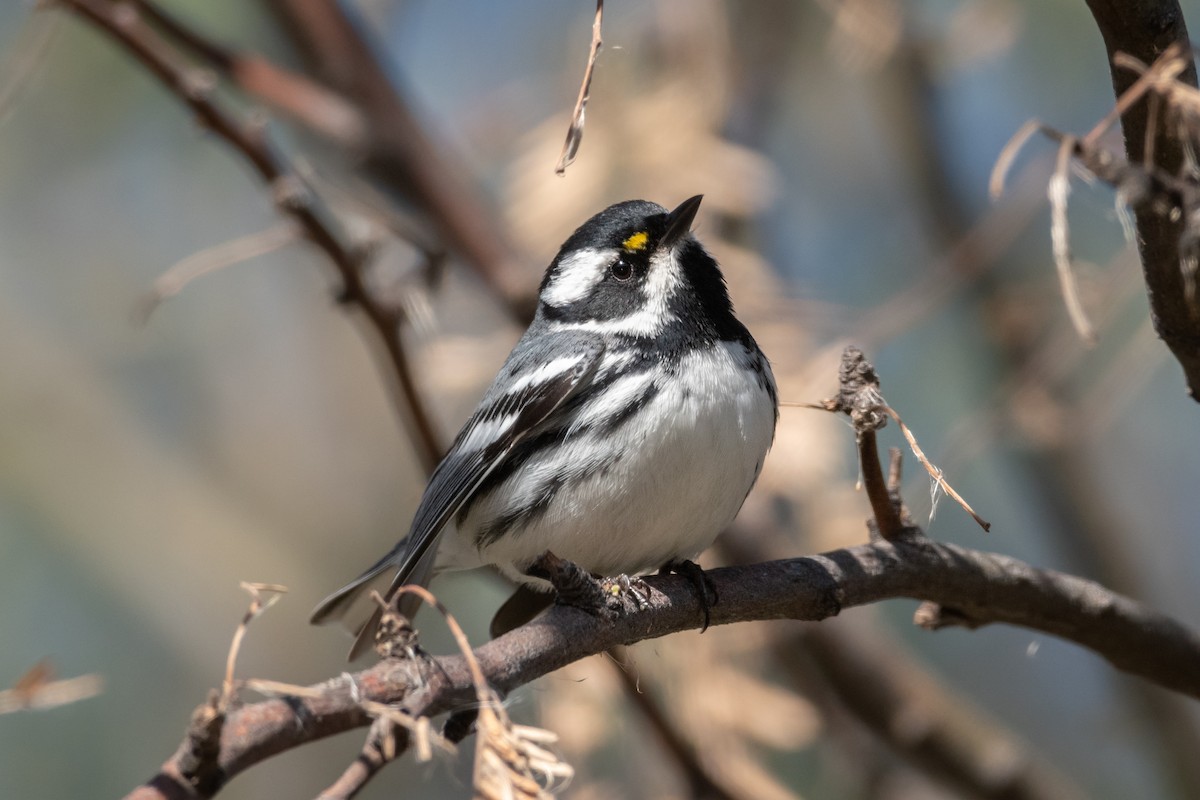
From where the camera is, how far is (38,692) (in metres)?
1.57

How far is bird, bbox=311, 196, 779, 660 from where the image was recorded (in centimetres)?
253

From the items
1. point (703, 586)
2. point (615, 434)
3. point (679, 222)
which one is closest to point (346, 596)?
point (615, 434)

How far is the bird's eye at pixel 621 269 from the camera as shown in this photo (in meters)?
3.00

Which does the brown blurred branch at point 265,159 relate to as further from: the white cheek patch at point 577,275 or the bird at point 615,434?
the white cheek patch at point 577,275

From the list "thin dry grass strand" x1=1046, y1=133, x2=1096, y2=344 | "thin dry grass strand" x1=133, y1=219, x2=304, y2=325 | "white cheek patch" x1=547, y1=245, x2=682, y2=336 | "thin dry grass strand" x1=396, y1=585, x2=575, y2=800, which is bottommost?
"thin dry grass strand" x1=396, y1=585, x2=575, y2=800

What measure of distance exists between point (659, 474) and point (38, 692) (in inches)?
50.9

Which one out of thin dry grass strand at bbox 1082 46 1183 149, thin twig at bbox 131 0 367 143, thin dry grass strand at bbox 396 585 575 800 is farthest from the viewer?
thin twig at bbox 131 0 367 143

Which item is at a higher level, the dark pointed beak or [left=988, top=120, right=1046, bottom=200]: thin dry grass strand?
the dark pointed beak

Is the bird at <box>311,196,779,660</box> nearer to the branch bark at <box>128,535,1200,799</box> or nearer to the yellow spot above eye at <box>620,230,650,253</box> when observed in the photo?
the yellow spot above eye at <box>620,230,650,253</box>

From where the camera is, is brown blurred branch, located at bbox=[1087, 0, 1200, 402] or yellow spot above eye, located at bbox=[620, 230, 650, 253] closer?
brown blurred branch, located at bbox=[1087, 0, 1200, 402]

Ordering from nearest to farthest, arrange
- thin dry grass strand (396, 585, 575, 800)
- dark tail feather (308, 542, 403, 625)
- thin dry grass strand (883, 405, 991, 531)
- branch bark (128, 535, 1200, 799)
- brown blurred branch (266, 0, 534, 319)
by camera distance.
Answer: thin dry grass strand (396, 585, 575, 800) → thin dry grass strand (883, 405, 991, 531) → branch bark (128, 535, 1200, 799) → dark tail feather (308, 542, 403, 625) → brown blurred branch (266, 0, 534, 319)

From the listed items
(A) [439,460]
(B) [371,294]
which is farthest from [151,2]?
(A) [439,460]

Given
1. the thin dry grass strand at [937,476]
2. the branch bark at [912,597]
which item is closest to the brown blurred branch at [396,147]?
the branch bark at [912,597]

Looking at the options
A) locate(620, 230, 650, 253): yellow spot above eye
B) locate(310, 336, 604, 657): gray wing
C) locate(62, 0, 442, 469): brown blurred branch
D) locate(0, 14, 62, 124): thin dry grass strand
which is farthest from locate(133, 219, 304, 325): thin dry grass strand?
locate(620, 230, 650, 253): yellow spot above eye
